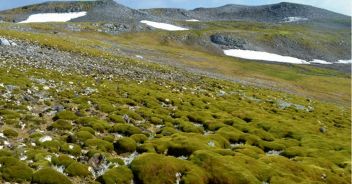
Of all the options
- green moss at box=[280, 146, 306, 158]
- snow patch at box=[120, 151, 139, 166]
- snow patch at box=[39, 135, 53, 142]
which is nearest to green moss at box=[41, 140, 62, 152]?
snow patch at box=[39, 135, 53, 142]

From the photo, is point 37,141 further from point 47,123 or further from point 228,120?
point 228,120

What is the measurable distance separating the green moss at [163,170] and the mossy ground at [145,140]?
53 mm

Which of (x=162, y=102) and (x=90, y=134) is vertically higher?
(x=90, y=134)

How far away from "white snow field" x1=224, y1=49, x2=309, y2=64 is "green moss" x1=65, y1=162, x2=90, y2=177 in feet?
554

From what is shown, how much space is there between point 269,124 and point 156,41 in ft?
508

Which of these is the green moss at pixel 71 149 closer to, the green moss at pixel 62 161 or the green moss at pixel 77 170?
the green moss at pixel 62 161

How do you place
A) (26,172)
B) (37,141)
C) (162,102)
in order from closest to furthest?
(26,172), (37,141), (162,102)

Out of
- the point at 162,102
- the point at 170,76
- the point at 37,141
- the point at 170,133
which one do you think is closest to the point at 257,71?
the point at 170,76

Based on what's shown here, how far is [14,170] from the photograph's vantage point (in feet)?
60.5

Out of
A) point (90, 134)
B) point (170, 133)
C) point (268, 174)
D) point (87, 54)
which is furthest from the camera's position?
point (87, 54)

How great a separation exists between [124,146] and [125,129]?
3937 millimetres

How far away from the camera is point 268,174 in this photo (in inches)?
962

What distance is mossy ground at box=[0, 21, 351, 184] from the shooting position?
2123cm

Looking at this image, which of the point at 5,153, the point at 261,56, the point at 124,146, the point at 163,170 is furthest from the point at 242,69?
the point at 5,153
